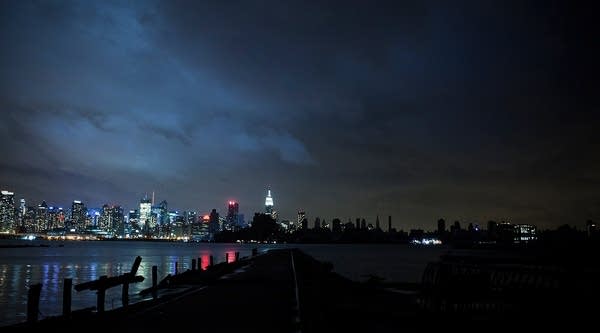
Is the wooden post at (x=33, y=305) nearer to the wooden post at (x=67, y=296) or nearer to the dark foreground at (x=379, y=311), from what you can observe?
the dark foreground at (x=379, y=311)

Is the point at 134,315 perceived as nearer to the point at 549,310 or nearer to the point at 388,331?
the point at 388,331

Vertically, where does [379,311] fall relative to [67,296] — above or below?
below

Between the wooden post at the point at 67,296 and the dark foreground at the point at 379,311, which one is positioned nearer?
the dark foreground at the point at 379,311

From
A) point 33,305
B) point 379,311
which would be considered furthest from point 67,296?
point 379,311

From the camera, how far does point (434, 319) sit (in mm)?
19781

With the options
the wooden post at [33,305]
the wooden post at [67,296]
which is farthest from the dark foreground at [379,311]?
the wooden post at [67,296]

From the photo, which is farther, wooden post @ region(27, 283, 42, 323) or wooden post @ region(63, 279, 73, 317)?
wooden post @ region(63, 279, 73, 317)

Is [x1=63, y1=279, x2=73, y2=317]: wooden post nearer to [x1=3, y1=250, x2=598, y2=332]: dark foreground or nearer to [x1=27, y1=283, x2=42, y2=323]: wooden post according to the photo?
[x1=3, y1=250, x2=598, y2=332]: dark foreground

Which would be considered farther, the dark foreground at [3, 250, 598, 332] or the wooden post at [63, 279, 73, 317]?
the wooden post at [63, 279, 73, 317]

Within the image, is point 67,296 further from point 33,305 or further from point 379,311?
point 379,311

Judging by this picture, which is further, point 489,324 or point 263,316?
point 263,316

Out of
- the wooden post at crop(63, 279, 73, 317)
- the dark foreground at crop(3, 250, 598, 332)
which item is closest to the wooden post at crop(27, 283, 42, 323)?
the dark foreground at crop(3, 250, 598, 332)

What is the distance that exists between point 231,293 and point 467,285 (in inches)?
486

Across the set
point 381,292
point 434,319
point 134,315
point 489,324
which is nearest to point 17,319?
point 134,315
